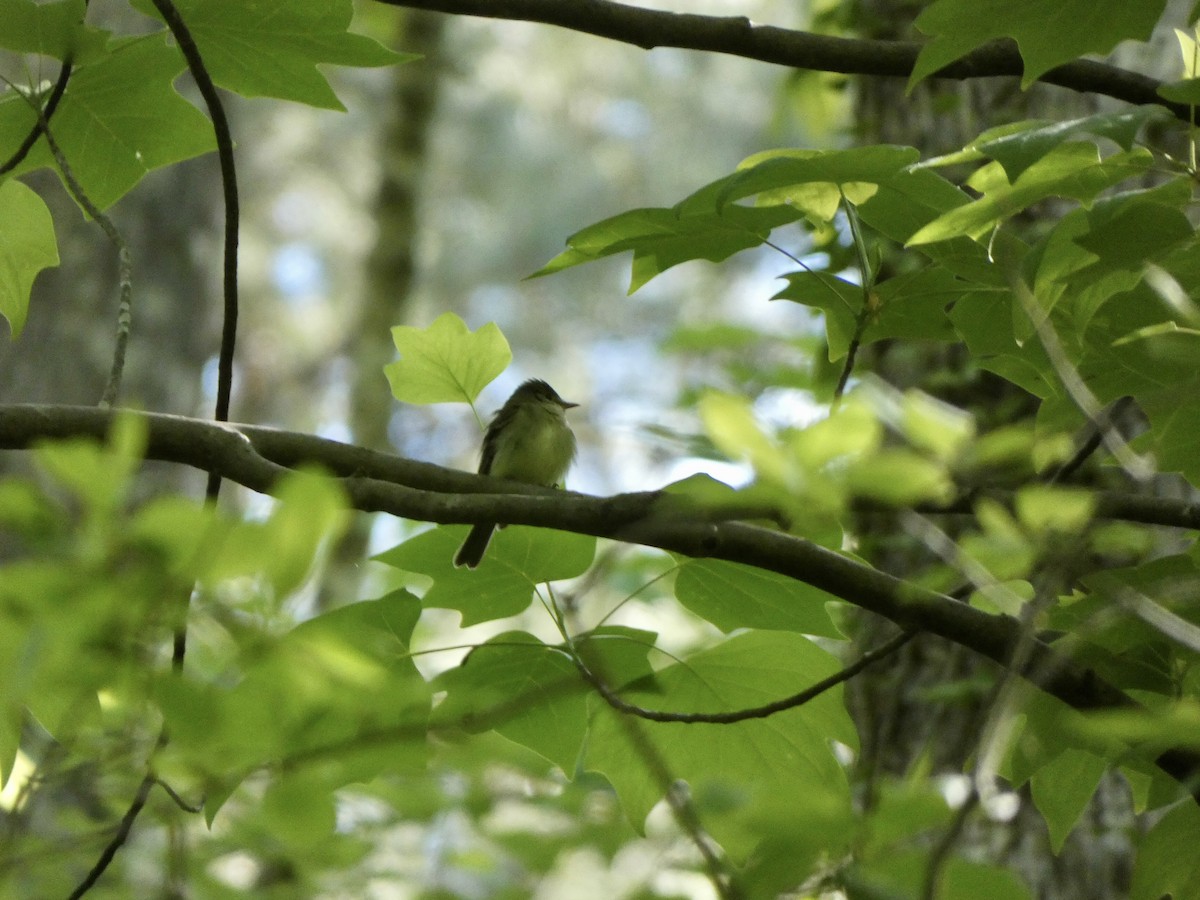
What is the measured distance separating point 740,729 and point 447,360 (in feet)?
2.82

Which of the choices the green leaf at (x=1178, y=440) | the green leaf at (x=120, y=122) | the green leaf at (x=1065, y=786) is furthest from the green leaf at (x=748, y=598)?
the green leaf at (x=120, y=122)

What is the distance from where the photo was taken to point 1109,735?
1.23 meters

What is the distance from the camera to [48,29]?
2016 mm

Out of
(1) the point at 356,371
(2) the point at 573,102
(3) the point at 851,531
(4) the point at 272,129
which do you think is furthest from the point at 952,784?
(2) the point at 573,102

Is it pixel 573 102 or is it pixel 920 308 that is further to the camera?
pixel 573 102

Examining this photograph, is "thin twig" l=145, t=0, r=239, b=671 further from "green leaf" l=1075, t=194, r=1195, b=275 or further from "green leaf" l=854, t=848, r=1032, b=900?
"green leaf" l=1075, t=194, r=1195, b=275

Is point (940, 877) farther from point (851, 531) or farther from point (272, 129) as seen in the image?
point (272, 129)

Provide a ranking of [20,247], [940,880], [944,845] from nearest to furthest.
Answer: [944,845] → [940,880] → [20,247]

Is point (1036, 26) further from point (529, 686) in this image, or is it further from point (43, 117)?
point (43, 117)

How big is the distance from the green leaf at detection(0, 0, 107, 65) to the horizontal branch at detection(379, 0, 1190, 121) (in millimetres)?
536

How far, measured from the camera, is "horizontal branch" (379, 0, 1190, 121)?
222 centimetres

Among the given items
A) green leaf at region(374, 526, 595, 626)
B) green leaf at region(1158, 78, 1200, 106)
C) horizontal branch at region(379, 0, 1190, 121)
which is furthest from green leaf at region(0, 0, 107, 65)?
green leaf at region(1158, 78, 1200, 106)

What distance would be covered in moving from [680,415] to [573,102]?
9.76 m

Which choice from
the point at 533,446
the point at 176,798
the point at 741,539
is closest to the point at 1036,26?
the point at 741,539
